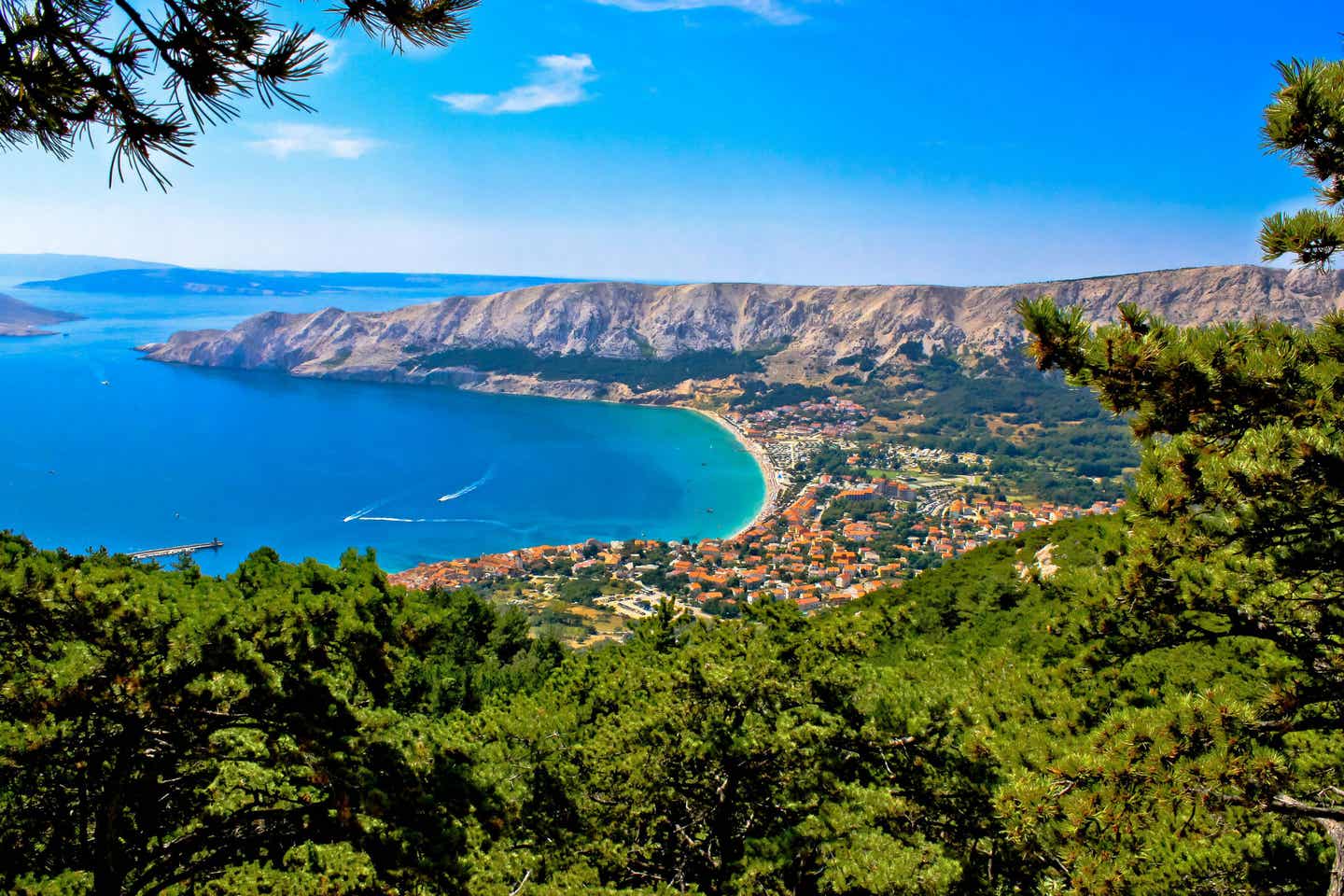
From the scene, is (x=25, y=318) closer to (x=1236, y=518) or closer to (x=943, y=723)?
(x=943, y=723)

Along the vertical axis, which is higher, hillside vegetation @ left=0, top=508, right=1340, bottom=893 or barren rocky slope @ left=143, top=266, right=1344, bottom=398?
barren rocky slope @ left=143, top=266, right=1344, bottom=398

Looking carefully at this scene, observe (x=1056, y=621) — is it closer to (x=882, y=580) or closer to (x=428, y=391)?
(x=882, y=580)

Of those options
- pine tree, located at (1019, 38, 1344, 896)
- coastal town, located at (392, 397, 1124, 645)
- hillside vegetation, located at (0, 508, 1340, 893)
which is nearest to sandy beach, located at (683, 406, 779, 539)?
coastal town, located at (392, 397, 1124, 645)

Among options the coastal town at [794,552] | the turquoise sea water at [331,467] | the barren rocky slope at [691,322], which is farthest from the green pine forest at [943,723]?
the barren rocky slope at [691,322]

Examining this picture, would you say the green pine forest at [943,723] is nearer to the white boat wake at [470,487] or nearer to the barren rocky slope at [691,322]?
the white boat wake at [470,487]

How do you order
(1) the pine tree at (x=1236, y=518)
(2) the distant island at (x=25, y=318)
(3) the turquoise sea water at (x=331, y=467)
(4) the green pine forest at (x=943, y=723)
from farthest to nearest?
1. (2) the distant island at (x=25, y=318)
2. (3) the turquoise sea water at (x=331, y=467)
3. (4) the green pine forest at (x=943, y=723)
4. (1) the pine tree at (x=1236, y=518)

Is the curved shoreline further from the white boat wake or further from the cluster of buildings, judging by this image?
the white boat wake

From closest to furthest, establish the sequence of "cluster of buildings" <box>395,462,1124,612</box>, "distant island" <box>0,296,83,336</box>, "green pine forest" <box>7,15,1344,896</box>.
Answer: "green pine forest" <box>7,15,1344,896</box>
"cluster of buildings" <box>395,462,1124,612</box>
"distant island" <box>0,296,83,336</box>
